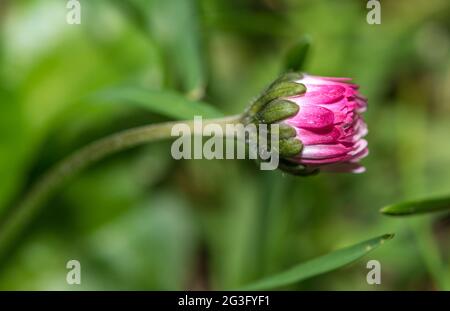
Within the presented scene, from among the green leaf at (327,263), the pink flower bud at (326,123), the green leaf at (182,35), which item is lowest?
the green leaf at (327,263)

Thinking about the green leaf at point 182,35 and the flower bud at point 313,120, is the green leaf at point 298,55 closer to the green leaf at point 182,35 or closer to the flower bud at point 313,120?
the flower bud at point 313,120

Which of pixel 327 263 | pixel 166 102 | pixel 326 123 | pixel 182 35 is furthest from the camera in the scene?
pixel 182 35

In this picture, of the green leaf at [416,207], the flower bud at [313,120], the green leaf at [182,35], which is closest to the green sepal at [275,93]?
the flower bud at [313,120]

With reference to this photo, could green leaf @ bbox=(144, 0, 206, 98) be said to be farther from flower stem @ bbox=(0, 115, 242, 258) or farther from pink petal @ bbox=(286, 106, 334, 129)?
pink petal @ bbox=(286, 106, 334, 129)

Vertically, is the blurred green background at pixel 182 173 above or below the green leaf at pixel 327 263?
above

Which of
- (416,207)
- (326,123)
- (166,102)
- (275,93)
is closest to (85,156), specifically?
(166,102)

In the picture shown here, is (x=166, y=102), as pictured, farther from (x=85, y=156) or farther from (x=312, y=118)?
(x=312, y=118)
